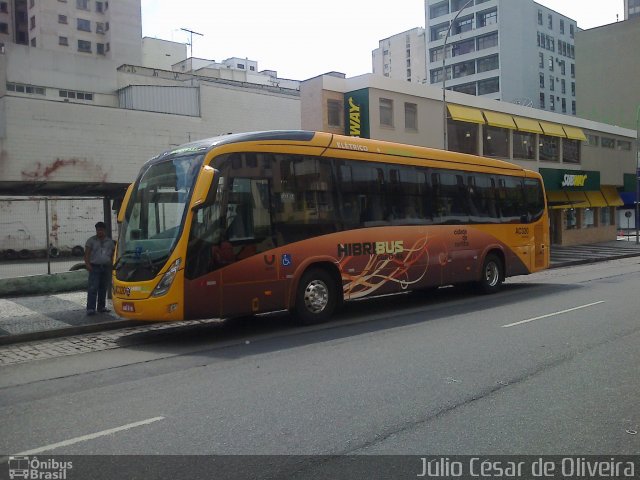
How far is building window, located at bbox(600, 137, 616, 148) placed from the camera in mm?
39531

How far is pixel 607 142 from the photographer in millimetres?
40094

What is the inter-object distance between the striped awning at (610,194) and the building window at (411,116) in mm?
18832

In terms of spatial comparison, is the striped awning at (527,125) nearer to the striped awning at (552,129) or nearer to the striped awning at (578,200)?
the striped awning at (552,129)

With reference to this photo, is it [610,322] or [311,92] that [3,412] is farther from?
[311,92]

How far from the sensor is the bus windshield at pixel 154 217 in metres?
8.95

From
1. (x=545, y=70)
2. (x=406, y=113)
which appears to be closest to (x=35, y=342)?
(x=406, y=113)

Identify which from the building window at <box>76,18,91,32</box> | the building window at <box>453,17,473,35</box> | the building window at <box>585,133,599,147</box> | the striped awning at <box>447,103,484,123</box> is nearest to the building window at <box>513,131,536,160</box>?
the striped awning at <box>447,103,484,123</box>

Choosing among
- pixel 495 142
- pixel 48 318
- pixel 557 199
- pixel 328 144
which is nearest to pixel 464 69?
pixel 557 199

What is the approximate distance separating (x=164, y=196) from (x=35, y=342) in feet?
10.7

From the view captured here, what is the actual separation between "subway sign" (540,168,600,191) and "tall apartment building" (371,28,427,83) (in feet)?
214

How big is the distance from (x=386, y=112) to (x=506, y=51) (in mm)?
59235

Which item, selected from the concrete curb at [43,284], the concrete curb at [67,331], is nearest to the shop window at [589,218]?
the concrete curb at [43,284]

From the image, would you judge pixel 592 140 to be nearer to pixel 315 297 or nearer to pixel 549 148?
pixel 549 148

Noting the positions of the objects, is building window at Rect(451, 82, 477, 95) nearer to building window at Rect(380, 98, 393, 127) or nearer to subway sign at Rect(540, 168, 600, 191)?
subway sign at Rect(540, 168, 600, 191)
